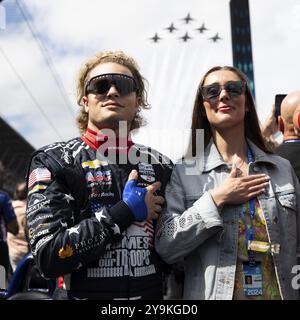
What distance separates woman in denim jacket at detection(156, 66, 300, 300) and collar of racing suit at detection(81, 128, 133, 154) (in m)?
0.26

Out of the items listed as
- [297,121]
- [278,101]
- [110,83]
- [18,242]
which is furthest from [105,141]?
[18,242]

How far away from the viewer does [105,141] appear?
195 centimetres

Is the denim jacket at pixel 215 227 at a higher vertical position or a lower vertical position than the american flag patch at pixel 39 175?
lower

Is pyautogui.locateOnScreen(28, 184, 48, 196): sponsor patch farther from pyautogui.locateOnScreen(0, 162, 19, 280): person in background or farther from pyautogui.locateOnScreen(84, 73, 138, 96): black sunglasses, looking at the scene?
pyautogui.locateOnScreen(0, 162, 19, 280): person in background

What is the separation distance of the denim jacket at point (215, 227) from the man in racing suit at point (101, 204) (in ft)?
0.29

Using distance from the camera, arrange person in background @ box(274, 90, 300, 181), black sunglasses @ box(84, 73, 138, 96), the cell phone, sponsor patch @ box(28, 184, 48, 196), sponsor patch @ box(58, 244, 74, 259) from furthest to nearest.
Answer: the cell phone → person in background @ box(274, 90, 300, 181) → black sunglasses @ box(84, 73, 138, 96) → sponsor patch @ box(28, 184, 48, 196) → sponsor patch @ box(58, 244, 74, 259)

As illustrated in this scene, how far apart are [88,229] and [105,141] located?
1.42 ft

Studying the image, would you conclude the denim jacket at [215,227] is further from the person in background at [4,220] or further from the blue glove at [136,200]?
the person in background at [4,220]

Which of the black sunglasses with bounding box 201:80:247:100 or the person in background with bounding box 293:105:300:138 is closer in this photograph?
the black sunglasses with bounding box 201:80:247:100

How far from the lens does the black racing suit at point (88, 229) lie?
168 centimetres

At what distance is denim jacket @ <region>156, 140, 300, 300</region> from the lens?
1.79 m

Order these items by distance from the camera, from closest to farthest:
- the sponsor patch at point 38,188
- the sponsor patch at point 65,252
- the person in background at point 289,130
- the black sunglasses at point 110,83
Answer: the sponsor patch at point 65,252 → the sponsor patch at point 38,188 → the black sunglasses at point 110,83 → the person in background at point 289,130

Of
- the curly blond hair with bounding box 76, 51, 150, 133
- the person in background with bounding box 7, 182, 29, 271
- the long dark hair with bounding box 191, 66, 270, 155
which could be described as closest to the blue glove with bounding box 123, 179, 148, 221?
the long dark hair with bounding box 191, 66, 270, 155

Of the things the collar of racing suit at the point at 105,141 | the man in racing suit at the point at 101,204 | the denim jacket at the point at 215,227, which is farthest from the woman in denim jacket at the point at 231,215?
the collar of racing suit at the point at 105,141
